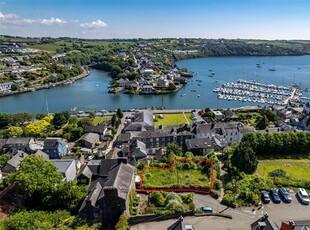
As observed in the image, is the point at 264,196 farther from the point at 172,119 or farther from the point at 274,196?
the point at 172,119

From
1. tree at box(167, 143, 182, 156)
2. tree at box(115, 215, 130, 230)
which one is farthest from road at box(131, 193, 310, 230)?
tree at box(167, 143, 182, 156)

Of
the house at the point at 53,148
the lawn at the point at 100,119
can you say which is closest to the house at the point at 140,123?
the lawn at the point at 100,119

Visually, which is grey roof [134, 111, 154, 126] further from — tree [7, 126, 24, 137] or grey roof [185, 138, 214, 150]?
tree [7, 126, 24, 137]

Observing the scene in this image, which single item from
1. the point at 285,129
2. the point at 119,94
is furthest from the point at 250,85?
the point at 285,129

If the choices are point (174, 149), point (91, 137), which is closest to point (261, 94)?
point (174, 149)

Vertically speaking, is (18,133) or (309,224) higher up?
(309,224)

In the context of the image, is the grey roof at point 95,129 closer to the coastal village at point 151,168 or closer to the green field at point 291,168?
the coastal village at point 151,168

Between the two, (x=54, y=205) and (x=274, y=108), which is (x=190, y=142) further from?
(x=274, y=108)
